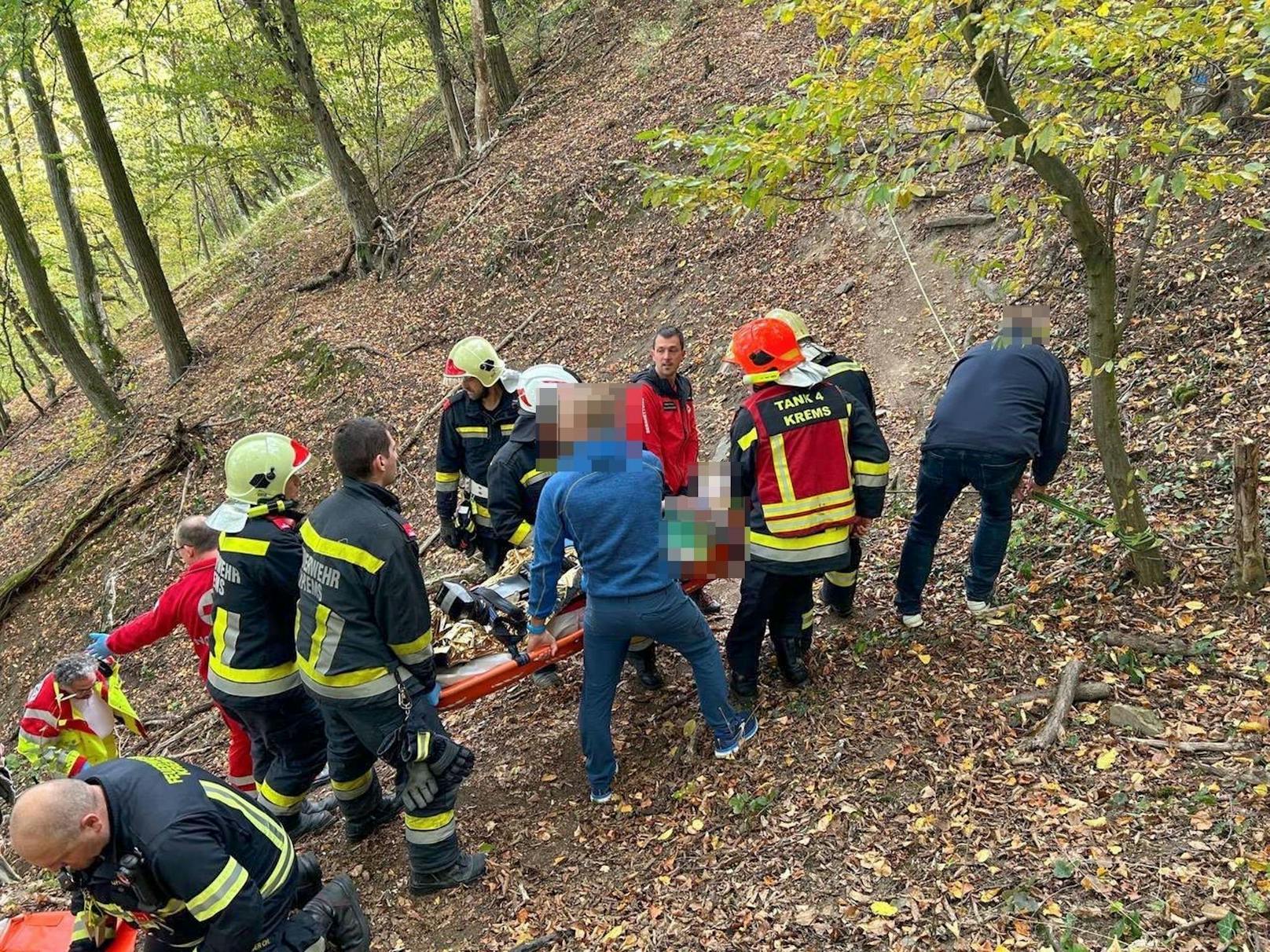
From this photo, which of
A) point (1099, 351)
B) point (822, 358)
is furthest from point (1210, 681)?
point (822, 358)

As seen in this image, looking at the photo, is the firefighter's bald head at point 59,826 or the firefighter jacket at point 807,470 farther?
the firefighter jacket at point 807,470

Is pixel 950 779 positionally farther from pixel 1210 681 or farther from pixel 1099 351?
pixel 1099 351

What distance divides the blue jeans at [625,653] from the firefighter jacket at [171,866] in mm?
1568

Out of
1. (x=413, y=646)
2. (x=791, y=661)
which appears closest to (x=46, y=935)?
(x=413, y=646)

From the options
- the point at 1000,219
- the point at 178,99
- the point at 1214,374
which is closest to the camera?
the point at 1214,374

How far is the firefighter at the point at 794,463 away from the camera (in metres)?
3.92

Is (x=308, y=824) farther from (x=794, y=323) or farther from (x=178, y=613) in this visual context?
(x=794, y=323)

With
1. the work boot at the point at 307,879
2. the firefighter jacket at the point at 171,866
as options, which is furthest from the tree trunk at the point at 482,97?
the firefighter jacket at the point at 171,866

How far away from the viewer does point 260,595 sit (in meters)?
3.95

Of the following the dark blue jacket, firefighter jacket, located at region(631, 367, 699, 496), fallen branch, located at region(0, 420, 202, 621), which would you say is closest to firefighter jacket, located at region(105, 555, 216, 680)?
firefighter jacket, located at region(631, 367, 699, 496)

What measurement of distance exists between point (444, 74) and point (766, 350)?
48.6ft

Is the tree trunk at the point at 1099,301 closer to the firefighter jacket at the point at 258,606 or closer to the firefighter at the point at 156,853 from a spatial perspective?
the firefighter jacket at the point at 258,606

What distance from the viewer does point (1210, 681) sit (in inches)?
145

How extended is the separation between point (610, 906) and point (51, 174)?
18.4 m
